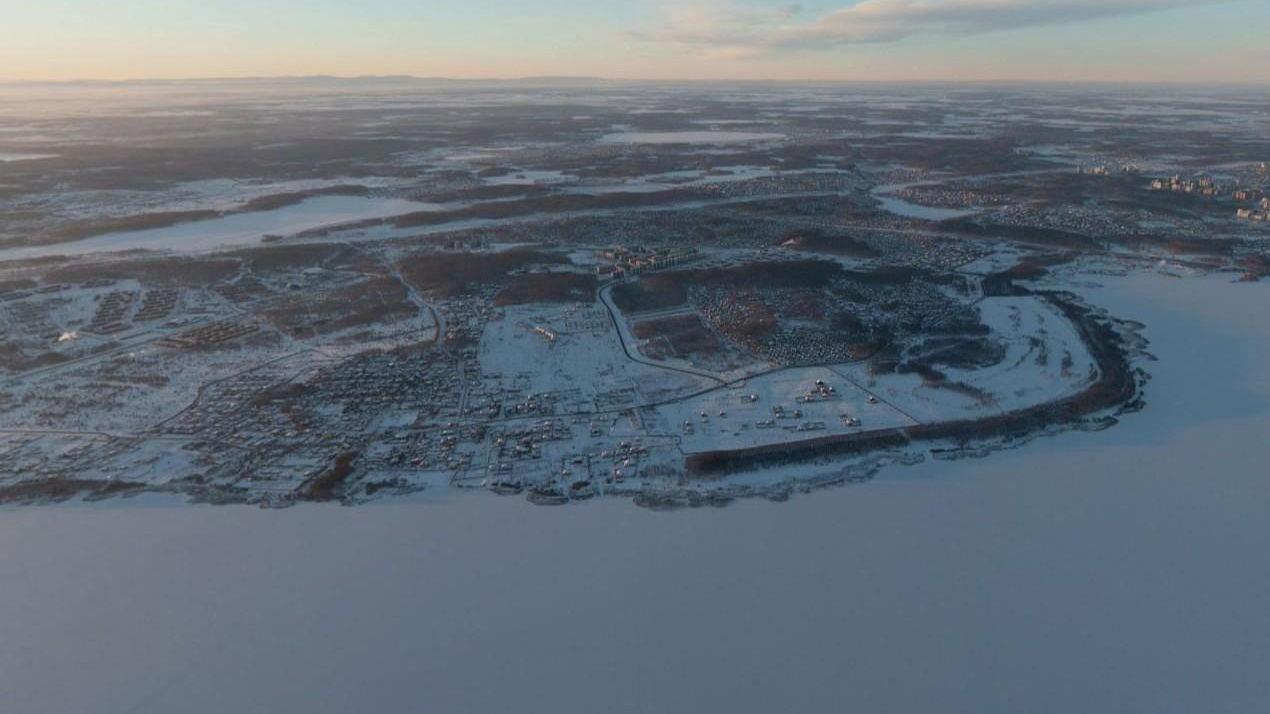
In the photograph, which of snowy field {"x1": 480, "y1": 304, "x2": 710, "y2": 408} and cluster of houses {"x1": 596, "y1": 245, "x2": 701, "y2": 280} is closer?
snowy field {"x1": 480, "y1": 304, "x2": 710, "y2": 408}

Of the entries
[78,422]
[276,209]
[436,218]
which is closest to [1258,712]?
[78,422]

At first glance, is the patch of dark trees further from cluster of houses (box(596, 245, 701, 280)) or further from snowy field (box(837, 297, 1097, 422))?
cluster of houses (box(596, 245, 701, 280))

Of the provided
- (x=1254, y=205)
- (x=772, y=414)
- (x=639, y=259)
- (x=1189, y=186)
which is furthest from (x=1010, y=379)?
(x=1189, y=186)

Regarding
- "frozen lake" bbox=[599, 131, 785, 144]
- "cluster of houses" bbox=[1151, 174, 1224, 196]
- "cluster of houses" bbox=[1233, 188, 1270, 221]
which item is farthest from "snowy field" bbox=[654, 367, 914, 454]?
"frozen lake" bbox=[599, 131, 785, 144]

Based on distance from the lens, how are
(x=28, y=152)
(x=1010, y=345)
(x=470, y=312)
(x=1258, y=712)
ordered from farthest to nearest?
(x=28, y=152) → (x=470, y=312) → (x=1010, y=345) → (x=1258, y=712)

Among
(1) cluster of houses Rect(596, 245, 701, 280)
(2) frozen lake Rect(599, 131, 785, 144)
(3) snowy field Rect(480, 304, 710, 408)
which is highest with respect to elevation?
(2) frozen lake Rect(599, 131, 785, 144)

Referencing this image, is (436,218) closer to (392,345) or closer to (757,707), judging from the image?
(392,345)

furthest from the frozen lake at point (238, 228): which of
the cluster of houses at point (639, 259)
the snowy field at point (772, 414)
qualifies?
the snowy field at point (772, 414)

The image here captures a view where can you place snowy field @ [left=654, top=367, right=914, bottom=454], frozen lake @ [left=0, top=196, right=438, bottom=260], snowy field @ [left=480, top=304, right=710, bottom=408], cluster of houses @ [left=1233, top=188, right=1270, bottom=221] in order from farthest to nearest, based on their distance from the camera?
cluster of houses @ [left=1233, top=188, right=1270, bottom=221] → frozen lake @ [left=0, top=196, right=438, bottom=260] → snowy field @ [left=480, top=304, right=710, bottom=408] → snowy field @ [left=654, top=367, right=914, bottom=454]
